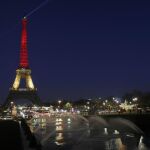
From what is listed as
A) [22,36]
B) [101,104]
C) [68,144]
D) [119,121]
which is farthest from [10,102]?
[68,144]

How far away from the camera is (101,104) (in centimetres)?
15600

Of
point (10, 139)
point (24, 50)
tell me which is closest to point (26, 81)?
point (24, 50)

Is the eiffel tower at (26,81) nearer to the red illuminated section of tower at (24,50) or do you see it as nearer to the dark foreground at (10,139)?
the red illuminated section of tower at (24,50)

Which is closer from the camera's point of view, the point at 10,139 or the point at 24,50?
the point at 10,139

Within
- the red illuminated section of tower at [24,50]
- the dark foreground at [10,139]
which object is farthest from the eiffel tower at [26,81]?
the dark foreground at [10,139]

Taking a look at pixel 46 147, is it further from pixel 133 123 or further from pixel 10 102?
pixel 10 102

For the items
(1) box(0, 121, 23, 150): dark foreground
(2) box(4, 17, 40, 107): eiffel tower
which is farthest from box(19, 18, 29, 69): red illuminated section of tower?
(1) box(0, 121, 23, 150): dark foreground

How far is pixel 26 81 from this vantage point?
130250 mm

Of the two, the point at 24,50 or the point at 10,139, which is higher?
the point at 24,50

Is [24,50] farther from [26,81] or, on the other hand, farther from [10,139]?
[10,139]

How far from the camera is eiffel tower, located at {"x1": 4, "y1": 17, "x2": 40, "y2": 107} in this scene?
128 m

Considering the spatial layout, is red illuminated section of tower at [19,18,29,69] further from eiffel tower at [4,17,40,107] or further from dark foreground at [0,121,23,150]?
dark foreground at [0,121,23,150]

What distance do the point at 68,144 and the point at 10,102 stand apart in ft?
348

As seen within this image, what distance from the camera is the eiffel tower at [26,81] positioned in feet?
418
